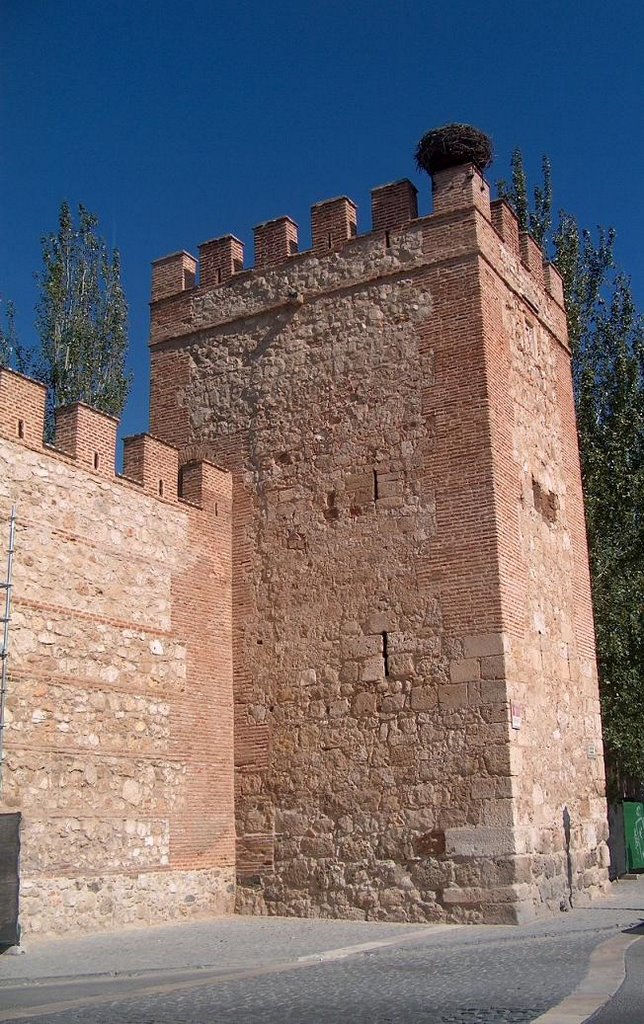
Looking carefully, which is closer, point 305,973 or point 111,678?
point 305,973

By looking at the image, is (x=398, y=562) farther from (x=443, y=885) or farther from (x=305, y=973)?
(x=305, y=973)

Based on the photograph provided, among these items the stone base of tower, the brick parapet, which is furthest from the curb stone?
the brick parapet

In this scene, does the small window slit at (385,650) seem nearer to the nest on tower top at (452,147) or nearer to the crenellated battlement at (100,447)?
the crenellated battlement at (100,447)

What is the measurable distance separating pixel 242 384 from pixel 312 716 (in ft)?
15.1

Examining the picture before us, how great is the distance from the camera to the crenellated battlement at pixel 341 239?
1372 cm

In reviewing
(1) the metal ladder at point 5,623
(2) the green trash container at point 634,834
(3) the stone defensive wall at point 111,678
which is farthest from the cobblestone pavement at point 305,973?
(2) the green trash container at point 634,834

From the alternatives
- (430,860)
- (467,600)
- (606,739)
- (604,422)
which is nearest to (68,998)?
(430,860)

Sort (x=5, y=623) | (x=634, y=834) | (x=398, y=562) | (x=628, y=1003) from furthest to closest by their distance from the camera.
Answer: (x=634, y=834) < (x=398, y=562) < (x=5, y=623) < (x=628, y=1003)

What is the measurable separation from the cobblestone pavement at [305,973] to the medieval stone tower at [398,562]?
1.10 m

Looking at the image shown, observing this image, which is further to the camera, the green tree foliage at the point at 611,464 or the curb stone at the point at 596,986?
the green tree foliage at the point at 611,464

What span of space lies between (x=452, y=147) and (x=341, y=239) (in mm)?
1820

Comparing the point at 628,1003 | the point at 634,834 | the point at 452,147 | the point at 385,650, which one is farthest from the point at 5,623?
the point at 634,834

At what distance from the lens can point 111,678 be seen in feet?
37.9

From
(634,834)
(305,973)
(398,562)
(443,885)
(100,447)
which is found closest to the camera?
(305,973)
